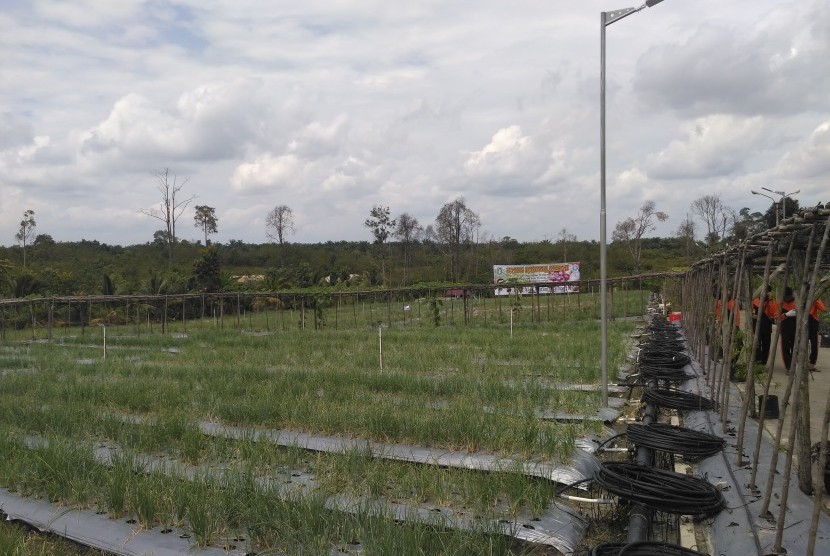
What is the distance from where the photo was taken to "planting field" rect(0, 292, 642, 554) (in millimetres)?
3793

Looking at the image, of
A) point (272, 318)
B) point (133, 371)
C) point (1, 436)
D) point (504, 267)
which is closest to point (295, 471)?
point (1, 436)

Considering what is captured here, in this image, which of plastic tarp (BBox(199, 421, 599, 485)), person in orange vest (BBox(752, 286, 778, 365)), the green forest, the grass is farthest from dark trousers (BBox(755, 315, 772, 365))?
the green forest

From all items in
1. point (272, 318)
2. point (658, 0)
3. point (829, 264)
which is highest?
point (658, 0)

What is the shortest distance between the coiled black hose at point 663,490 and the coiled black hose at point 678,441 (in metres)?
0.78

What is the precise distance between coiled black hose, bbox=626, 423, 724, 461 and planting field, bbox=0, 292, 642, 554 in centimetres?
49

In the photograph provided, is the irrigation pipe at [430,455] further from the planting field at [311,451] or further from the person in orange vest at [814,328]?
the person in orange vest at [814,328]

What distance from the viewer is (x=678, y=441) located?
17.2ft

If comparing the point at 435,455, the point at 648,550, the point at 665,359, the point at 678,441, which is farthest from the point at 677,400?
the point at 648,550

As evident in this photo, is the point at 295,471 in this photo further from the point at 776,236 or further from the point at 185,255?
the point at 185,255

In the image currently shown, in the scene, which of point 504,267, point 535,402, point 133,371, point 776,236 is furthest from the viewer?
point 504,267

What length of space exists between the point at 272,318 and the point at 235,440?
2412 centimetres

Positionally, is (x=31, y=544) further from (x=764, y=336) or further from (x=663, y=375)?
(x=764, y=336)

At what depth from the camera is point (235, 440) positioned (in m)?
5.67

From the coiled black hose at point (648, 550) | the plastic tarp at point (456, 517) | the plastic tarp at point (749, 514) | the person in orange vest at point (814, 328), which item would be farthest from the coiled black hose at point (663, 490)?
the person in orange vest at point (814, 328)
